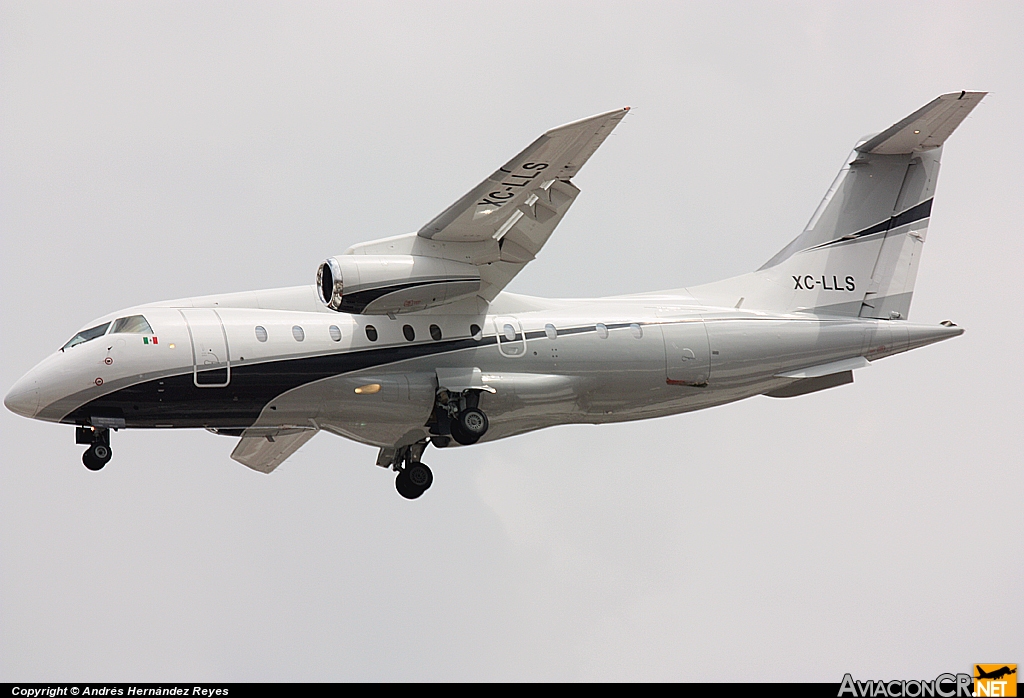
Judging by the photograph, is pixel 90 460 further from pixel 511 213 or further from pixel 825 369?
pixel 825 369

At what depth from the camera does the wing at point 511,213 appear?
1408 cm

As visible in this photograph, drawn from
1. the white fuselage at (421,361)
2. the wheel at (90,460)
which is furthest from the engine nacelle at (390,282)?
the wheel at (90,460)

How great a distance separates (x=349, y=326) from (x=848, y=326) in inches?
252

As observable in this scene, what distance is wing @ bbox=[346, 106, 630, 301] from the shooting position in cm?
1408

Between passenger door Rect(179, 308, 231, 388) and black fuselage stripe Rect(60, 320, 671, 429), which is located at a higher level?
passenger door Rect(179, 308, 231, 388)

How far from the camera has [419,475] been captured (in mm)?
16953

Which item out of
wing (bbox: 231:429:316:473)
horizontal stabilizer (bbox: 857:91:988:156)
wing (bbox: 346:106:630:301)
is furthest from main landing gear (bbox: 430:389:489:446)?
horizontal stabilizer (bbox: 857:91:988:156)

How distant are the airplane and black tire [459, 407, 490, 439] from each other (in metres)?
0.02

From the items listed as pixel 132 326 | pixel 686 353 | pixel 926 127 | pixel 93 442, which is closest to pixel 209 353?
pixel 132 326

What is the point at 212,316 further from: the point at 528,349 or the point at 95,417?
the point at 528,349

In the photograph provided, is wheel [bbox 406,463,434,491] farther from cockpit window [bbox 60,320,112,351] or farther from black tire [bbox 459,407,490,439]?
cockpit window [bbox 60,320,112,351]

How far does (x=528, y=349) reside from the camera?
15.8m

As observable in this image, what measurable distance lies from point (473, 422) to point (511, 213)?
2.40m

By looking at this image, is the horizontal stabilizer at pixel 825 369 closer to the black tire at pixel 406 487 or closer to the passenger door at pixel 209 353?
the black tire at pixel 406 487
